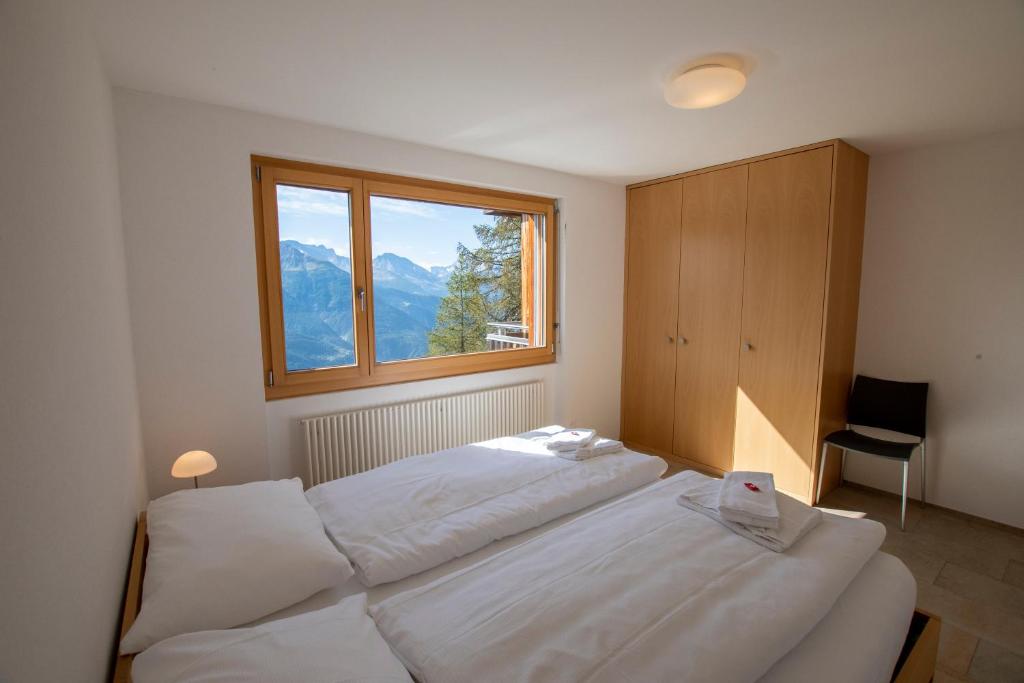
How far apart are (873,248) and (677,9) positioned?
273 cm

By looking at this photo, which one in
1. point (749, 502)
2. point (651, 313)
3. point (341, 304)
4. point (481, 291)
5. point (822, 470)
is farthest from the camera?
point (651, 313)

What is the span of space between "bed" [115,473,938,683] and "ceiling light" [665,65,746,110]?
1853mm

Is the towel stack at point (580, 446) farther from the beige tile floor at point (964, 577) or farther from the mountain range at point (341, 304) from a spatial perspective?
the beige tile floor at point (964, 577)

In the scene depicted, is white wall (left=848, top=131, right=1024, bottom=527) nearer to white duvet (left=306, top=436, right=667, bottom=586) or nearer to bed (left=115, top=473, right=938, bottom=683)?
bed (left=115, top=473, right=938, bottom=683)

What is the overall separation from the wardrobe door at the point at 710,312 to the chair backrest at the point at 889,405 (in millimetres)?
815

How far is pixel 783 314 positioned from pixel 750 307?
238mm

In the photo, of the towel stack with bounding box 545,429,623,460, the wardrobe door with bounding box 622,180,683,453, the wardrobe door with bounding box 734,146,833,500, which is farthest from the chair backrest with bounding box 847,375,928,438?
the towel stack with bounding box 545,429,623,460

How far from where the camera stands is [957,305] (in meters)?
2.99

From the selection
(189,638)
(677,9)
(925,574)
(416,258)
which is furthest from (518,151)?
(925,574)

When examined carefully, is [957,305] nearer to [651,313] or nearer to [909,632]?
[651,313]

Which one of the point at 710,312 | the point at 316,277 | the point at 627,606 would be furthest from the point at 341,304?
the point at 710,312

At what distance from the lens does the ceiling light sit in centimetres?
185

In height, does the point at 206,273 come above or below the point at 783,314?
above

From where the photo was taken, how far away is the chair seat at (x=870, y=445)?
2838 mm
